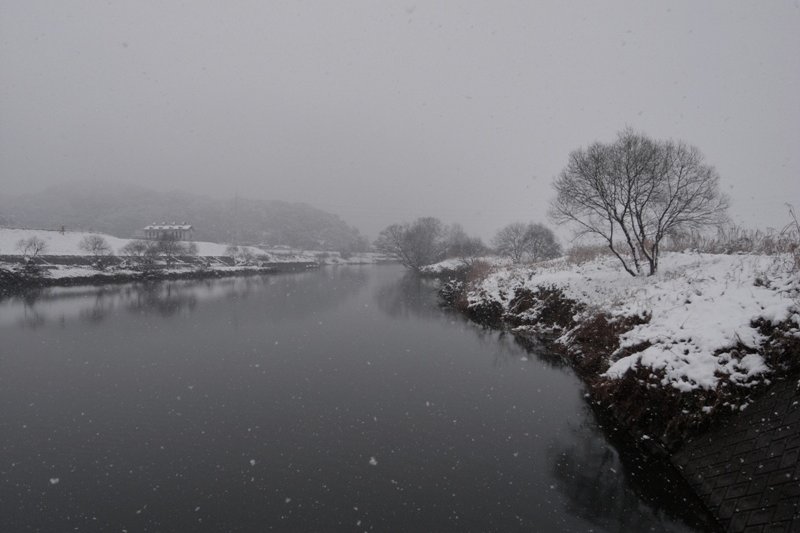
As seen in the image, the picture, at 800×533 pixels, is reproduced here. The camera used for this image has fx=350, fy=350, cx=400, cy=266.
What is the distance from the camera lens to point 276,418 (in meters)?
10.3

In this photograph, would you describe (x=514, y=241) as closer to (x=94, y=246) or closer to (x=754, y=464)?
(x=754, y=464)

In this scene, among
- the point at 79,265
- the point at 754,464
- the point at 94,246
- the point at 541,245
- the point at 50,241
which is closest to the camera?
the point at 754,464

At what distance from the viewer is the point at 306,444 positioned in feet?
29.1

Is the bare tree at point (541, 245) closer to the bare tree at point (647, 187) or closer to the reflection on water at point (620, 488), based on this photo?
the bare tree at point (647, 187)

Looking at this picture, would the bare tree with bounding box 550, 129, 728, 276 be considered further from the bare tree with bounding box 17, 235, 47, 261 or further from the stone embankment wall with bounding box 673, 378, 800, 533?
the bare tree with bounding box 17, 235, 47, 261

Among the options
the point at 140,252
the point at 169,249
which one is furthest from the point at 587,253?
the point at 169,249

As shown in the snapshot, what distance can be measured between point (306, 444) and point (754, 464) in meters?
9.04

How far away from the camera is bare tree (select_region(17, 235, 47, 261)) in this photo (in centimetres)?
4605

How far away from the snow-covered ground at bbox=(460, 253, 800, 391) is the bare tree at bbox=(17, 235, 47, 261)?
64.2 metres

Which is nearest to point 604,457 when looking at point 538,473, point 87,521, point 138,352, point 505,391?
point 538,473

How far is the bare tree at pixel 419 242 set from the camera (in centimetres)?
8712

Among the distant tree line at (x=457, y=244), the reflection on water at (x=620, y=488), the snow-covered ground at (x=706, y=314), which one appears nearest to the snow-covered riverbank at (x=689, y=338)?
the snow-covered ground at (x=706, y=314)

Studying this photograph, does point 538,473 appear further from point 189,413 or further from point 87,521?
point 189,413

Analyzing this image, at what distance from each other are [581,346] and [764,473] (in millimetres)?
10194
